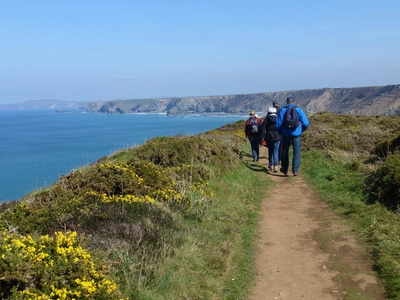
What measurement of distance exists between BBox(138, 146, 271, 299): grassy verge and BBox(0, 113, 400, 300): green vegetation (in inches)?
0.6

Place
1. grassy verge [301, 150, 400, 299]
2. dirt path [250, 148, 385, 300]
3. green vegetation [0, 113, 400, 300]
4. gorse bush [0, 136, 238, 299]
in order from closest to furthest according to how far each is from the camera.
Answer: gorse bush [0, 136, 238, 299] < green vegetation [0, 113, 400, 300] < dirt path [250, 148, 385, 300] < grassy verge [301, 150, 400, 299]

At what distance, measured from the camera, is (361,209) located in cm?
748

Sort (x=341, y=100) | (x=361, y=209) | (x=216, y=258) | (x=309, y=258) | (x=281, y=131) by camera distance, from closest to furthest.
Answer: (x=216, y=258) → (x=309, y=258) → (x=361, y=209) → (x=281, y=131) → (x=341, y=100)

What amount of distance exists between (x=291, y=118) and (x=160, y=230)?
6713mm

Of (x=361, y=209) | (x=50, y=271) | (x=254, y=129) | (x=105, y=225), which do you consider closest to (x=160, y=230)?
(x=105, y=225)

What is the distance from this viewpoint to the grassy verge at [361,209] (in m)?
4.95

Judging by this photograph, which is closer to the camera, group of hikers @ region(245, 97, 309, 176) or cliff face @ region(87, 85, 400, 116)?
group of hikers @ region(245, 97, 309, 176)

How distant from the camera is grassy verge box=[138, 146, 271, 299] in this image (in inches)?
170

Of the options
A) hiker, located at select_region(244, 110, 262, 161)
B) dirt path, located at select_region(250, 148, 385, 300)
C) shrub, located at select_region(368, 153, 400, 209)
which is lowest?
dirt path, located at select_region(250, 148, 385, 300)

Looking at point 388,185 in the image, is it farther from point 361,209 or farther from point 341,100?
point 341,100

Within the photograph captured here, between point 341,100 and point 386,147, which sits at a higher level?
point 341,100

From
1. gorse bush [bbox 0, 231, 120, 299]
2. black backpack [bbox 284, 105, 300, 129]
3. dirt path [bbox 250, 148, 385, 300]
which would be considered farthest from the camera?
black backpack [bbox 284, 105, 300, 129]

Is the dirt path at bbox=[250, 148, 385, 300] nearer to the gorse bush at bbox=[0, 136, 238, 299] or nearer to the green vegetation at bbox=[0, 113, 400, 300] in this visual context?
the green vegetation at bbox=[0, 113, 400, 300]

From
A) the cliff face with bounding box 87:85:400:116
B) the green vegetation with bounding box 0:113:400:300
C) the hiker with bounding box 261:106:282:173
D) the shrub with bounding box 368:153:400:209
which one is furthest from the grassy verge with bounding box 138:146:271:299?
the cliff face with bounding box 87:85:400:116
